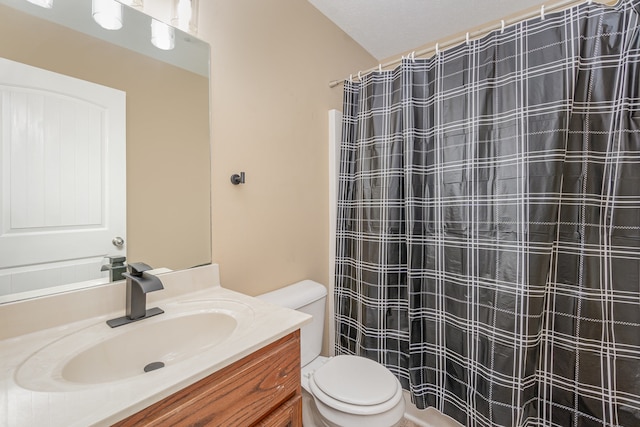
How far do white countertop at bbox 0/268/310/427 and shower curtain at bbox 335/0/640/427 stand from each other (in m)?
0.90

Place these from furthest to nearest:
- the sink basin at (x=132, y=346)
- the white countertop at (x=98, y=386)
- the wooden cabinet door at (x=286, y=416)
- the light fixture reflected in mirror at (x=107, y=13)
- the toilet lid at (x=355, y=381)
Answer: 1. the toilet lid at (x=355, y=381)
2. the light fixture reflected in mirror at (x=107, y=13)
3. the wooden cabinet door at (x=286, y=416)
4. the sink basin at (x=132, y=346)
5. the white countertop at (x=98, y=386)

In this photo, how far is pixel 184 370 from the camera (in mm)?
604

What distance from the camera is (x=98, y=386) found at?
1.81 feet

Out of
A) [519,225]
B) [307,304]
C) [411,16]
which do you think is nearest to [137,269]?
[307,304]

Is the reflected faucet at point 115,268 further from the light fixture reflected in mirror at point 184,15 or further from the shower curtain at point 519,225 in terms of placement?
the shower curtain at point 519,225

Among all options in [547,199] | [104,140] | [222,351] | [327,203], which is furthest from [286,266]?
[547,199]

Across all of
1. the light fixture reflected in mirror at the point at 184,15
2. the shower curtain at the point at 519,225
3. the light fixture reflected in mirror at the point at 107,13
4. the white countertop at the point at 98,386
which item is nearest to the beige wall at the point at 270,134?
the light fixture reflected in mirror at the point at 184,15

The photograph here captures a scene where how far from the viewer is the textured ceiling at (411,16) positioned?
1.62 m

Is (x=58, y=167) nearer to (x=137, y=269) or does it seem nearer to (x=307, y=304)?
(x=137, y=269)

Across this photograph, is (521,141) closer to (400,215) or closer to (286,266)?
(400,215)

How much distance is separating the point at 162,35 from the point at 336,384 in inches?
61.0

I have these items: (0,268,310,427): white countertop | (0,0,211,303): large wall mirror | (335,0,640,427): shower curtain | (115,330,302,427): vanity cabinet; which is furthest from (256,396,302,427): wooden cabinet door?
(335,0,640,427): shower curtain

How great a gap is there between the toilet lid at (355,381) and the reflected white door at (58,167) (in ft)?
3.22

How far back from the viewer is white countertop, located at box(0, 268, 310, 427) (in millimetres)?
478
